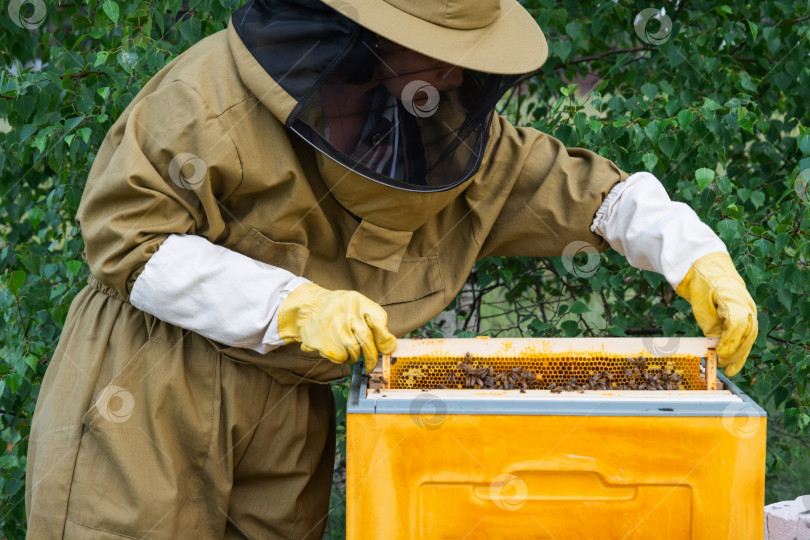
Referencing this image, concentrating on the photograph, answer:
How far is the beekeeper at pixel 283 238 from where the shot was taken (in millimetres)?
1855

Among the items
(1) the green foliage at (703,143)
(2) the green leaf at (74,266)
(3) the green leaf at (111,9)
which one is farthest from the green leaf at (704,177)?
(2) the green leaf at (74,266)

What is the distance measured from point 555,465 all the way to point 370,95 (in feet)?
3.08

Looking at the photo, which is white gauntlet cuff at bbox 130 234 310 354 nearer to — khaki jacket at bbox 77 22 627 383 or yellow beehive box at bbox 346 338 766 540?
khaki jacket at bbox 77 22 627 383

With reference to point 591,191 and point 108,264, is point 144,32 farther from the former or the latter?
point 591,191

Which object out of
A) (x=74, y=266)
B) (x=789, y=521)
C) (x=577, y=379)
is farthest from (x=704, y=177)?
(x=74, y=266)

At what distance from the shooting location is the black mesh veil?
6.06 ft

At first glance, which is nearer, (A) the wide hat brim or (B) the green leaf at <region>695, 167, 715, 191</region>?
(A) the wide hat brim

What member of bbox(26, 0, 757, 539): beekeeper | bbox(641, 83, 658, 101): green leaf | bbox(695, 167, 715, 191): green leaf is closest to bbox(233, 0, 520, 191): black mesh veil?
bbox(26, 0, 757, 539): beekeeper

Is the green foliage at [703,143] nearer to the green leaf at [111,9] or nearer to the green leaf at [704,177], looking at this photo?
the green leaf at [704,177]

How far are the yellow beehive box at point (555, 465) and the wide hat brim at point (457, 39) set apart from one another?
2.44 feet

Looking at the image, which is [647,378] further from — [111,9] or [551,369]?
[111,9]

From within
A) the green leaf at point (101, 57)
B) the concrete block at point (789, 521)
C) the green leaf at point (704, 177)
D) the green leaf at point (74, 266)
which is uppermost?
the green leaf at point (101, 57)

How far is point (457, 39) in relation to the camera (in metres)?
1.87

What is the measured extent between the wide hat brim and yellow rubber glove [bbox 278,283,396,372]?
57 cm
